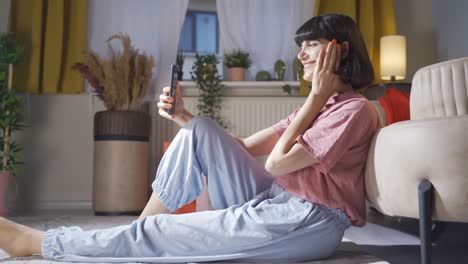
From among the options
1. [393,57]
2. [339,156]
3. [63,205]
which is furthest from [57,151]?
[339,156]

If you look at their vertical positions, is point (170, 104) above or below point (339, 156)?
above

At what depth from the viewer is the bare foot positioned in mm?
1255

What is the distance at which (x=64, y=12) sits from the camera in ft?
11.2

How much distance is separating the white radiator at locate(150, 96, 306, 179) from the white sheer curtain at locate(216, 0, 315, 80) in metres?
0.27

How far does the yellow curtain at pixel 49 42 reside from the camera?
3305mm

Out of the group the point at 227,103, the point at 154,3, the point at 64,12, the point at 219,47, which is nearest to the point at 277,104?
the point at 227,103

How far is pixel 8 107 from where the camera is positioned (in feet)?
9.71

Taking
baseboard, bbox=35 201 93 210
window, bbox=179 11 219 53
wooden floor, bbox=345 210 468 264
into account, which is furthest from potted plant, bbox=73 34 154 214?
wooden floor, bbox=345 210 468 264

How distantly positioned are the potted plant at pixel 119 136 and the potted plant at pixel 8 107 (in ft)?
1.38

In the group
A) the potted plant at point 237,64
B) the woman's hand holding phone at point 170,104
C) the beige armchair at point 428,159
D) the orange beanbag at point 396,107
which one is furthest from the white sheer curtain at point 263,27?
the beige armchair at point 428,159

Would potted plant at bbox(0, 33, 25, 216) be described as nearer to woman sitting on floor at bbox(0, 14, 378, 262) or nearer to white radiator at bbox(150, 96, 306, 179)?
white radiator at bbox(150, 96, 306, 179)

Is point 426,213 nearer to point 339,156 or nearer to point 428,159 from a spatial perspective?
point 428,159

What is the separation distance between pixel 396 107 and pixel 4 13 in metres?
2.76

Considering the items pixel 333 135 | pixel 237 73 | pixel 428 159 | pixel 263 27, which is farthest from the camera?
pixel 263 27
